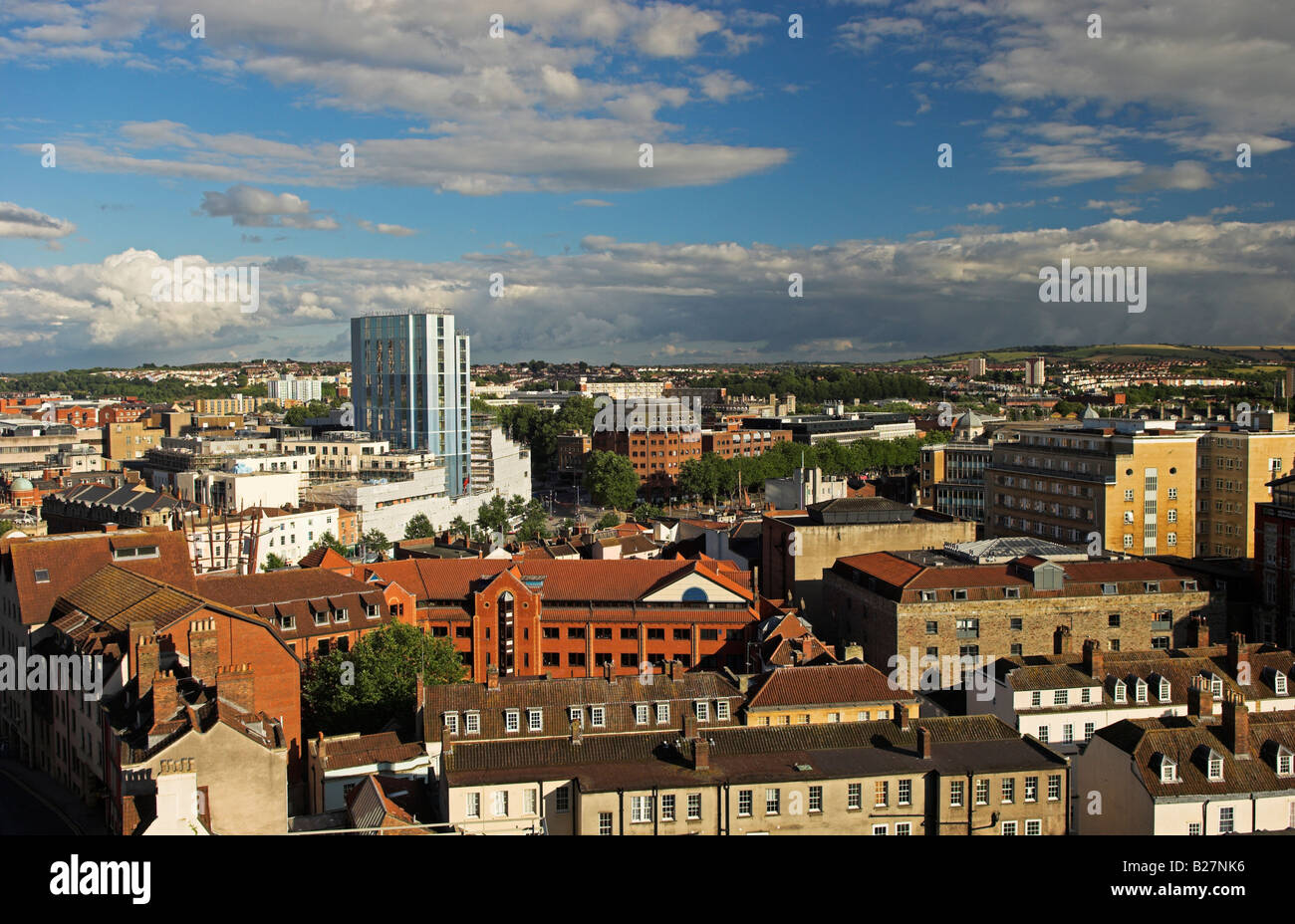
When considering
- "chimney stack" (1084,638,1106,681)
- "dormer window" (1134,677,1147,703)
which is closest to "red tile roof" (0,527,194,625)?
"chimney stack" (1084,638,1106,681)

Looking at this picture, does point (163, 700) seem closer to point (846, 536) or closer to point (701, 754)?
point (701, 754)

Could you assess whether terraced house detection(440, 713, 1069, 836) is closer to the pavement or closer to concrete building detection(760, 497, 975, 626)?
the pavement

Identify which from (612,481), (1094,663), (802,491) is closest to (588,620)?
(1094,663)

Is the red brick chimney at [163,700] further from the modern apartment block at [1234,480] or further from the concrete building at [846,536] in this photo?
the modern apartment block at [1234,480]

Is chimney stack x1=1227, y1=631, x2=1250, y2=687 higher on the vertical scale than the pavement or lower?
higher
